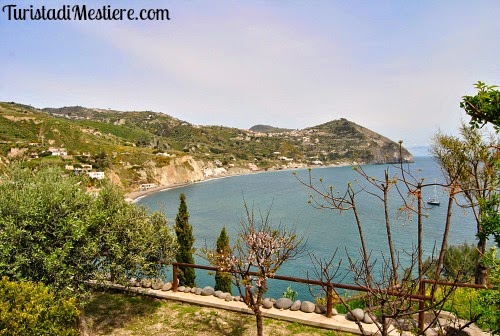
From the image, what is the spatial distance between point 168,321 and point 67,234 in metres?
4.83

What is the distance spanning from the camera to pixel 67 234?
9695mm

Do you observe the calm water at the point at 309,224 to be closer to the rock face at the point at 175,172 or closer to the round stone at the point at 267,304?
the round stone at the point at 267,304

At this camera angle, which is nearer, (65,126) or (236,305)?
(236,305)

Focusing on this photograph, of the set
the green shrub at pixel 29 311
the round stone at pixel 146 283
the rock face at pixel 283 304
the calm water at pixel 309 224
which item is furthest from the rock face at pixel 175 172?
the green shrub at pixel 29 311

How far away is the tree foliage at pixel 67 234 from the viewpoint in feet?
29.7

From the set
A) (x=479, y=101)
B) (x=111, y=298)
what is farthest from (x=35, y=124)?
(x=479, y=101)

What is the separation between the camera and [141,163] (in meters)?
122

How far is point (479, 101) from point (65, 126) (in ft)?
508

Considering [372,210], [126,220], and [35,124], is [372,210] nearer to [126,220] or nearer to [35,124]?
[126,220]

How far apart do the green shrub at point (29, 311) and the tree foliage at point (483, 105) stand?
29.3ft

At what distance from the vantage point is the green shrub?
6.67m

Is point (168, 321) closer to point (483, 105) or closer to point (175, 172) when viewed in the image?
point (483, 105)

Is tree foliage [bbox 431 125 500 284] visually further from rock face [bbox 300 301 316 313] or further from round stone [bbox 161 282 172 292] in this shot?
round stone [bbox 161 282 172 292]

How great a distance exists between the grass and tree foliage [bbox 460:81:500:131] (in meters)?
8.28
